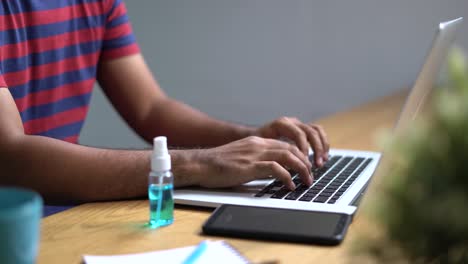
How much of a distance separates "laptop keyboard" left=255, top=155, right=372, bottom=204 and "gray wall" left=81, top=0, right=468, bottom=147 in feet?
3.68

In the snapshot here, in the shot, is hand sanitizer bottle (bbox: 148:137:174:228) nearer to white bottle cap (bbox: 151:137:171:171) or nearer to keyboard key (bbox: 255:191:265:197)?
white bottle cap (bbox: 151:137:171:171)

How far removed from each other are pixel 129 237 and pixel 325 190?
1.20 feet

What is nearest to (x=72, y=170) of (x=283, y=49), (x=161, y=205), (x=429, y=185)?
(x=161, y=205)

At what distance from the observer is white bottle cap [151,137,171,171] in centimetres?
102

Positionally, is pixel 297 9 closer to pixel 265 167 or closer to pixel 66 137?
pixel 66 137

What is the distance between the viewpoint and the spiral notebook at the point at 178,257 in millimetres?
896

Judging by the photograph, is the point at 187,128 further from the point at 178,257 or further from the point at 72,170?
the point at 178,257

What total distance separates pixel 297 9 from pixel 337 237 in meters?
1.72

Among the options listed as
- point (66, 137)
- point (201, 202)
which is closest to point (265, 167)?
point (201, 202)

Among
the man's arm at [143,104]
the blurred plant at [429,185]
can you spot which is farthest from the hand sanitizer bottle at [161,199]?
the man's arm at [143,104]

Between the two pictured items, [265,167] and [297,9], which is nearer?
[265,167]

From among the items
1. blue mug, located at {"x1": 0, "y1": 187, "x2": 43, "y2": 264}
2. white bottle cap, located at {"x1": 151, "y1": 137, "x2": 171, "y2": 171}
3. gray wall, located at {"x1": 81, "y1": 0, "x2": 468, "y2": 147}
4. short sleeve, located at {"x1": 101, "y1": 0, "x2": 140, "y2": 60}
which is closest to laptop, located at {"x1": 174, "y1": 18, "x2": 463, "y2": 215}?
white bottle cap, located at {"x1": 151, "y1": 137, "x2": 171, "y2": 171}

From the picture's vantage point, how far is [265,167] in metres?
1.22

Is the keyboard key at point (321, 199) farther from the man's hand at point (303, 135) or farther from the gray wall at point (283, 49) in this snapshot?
the gray wall at point (283, 49)
